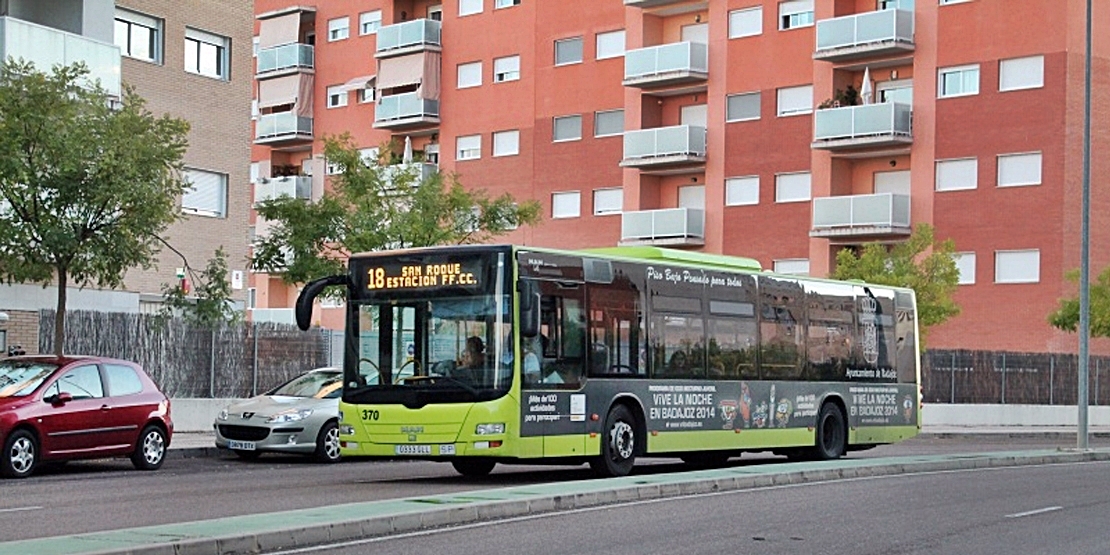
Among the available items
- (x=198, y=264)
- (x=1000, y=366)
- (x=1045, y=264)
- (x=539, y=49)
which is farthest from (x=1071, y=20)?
(x=198, y=264)

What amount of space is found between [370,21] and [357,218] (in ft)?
111

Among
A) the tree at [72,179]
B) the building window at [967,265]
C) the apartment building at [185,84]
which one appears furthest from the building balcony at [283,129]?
the tree at [72,179]

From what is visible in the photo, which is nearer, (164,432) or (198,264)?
(164,432)

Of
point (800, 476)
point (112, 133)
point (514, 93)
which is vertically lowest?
point (800, 476)

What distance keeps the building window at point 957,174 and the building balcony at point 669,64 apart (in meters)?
9.42

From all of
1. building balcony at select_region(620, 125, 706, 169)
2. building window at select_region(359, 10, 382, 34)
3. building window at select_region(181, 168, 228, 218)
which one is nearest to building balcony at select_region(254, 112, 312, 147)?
building window at select_region(359, 10, 382, 34)

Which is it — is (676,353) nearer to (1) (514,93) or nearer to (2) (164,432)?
(2) (164,432)

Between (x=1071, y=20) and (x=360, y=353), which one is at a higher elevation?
(x=1071, y=20)

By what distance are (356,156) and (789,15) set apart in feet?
72.8

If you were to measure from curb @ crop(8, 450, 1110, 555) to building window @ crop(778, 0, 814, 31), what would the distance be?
34.7 m

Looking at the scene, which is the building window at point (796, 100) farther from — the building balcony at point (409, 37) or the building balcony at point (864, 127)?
the building balcony at point (409, 37)

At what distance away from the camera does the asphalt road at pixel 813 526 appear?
1458 cm

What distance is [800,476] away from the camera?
76.0ft

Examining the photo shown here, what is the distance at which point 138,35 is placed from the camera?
4062 cm
